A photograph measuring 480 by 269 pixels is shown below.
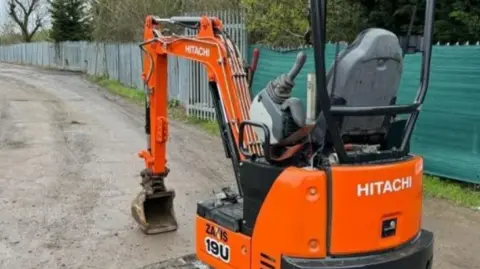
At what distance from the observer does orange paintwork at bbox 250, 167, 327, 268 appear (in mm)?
3508

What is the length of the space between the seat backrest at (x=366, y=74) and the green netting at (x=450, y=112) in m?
4.06

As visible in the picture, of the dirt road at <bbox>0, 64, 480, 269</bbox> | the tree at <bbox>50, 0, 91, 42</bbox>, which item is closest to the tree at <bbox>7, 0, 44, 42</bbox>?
the tree at <bbox>50, 0, 91, 42</bbox>

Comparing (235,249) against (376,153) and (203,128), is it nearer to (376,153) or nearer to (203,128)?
(376,153)

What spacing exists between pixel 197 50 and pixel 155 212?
6.88ft

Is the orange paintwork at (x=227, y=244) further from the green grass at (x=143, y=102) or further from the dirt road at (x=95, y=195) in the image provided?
the green grass at (x=143, y=102)

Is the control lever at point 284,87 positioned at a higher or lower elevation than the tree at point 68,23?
lower

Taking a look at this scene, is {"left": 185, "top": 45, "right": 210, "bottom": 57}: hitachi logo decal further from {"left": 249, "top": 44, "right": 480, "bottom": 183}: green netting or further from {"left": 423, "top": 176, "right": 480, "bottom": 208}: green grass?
{"left": 423, "top": 176, "right": 480, "bottom": 208}: green grass

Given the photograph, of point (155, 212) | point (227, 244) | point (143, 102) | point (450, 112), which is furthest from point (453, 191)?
point (143, 102)

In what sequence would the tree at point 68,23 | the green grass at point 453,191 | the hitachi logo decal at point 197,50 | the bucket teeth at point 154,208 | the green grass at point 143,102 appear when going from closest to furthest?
the hitachi logo decal at point 197,50, the bucket teeth at point 154,208, the green grass at point 453,191, the green grass at point 143,102, the tree at point 68,23

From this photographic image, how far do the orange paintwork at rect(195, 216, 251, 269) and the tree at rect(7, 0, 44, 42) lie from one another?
195 ft

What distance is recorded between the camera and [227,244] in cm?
425

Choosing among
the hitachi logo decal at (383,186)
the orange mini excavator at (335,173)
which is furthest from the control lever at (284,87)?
the hitachi logo decal at (383,186)

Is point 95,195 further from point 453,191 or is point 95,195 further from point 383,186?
point 383,186

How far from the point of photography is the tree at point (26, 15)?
6029cm
